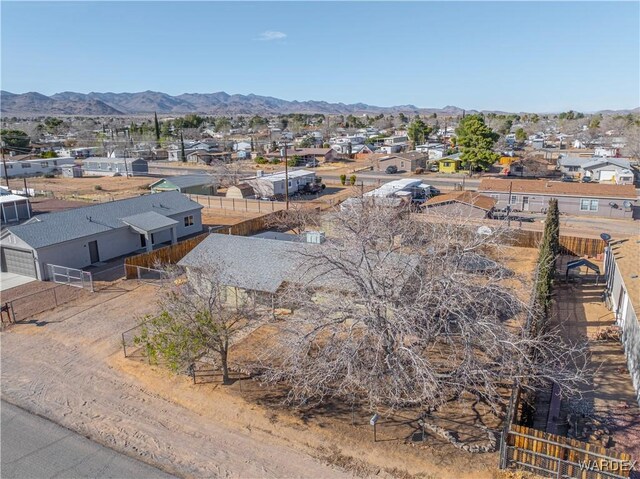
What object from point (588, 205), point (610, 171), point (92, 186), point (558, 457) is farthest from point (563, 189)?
point (92, 186)

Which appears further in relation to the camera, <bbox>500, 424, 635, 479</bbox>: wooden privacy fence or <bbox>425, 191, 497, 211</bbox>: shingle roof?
<bbox>425, 191, 497, 211</bbox>: shingle roof

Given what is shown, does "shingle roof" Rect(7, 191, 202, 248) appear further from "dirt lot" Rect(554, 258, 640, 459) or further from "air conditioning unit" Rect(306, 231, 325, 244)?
"dirt lot" Rect(554, 258, 640, 459)

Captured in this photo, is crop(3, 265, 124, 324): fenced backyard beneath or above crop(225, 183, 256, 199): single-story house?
beneath

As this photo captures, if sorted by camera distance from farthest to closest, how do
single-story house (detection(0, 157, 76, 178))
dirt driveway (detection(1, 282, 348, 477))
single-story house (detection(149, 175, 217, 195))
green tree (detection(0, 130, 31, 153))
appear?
green tree (detection(0, 130, 31, 153)) < single-story house (detection(0, 157, 76, 178)) < single-story house (detection(149, 175, 217, 195)) < dirt driveway (detection(1, 282, 348, 477))

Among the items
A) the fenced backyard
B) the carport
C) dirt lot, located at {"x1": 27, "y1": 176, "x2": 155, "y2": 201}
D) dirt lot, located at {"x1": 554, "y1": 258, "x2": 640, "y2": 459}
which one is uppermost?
the carport

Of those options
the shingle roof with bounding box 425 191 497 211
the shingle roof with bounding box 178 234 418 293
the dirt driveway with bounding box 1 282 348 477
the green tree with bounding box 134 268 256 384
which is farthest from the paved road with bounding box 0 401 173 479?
the shingle roof with bounding box 425 191 497 211

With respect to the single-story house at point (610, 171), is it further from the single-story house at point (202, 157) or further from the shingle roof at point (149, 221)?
the single-story house at point (202, 157)

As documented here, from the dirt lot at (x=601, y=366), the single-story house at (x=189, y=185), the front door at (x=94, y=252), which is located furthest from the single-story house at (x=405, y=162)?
the front door at (x=94, y=252)
